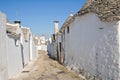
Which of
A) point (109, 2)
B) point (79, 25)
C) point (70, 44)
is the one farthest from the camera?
point (70, 44)

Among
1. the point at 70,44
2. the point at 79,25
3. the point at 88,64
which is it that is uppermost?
the point at 79,25

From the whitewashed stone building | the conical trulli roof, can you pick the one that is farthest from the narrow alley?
the conical trulli roof

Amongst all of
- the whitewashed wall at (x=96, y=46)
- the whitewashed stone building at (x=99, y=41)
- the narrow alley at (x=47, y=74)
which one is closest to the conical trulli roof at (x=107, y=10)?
the whitewashed stone building at (x=99, y=41)

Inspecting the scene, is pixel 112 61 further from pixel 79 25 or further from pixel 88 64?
pixel 79 25

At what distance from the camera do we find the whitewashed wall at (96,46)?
10.8 m

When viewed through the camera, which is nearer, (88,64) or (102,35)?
(102,35)

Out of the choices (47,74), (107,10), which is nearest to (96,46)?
(107,10)

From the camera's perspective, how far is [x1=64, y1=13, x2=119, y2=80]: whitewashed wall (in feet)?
35.6

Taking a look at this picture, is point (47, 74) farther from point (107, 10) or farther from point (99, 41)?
point (107, 10)

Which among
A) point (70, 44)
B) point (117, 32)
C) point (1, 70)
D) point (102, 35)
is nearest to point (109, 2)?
point (102, 35)

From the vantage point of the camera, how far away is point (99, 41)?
1248cm

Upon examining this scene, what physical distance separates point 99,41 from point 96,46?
0.62m

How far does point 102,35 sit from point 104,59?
4.20 ft

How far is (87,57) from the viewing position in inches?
588
